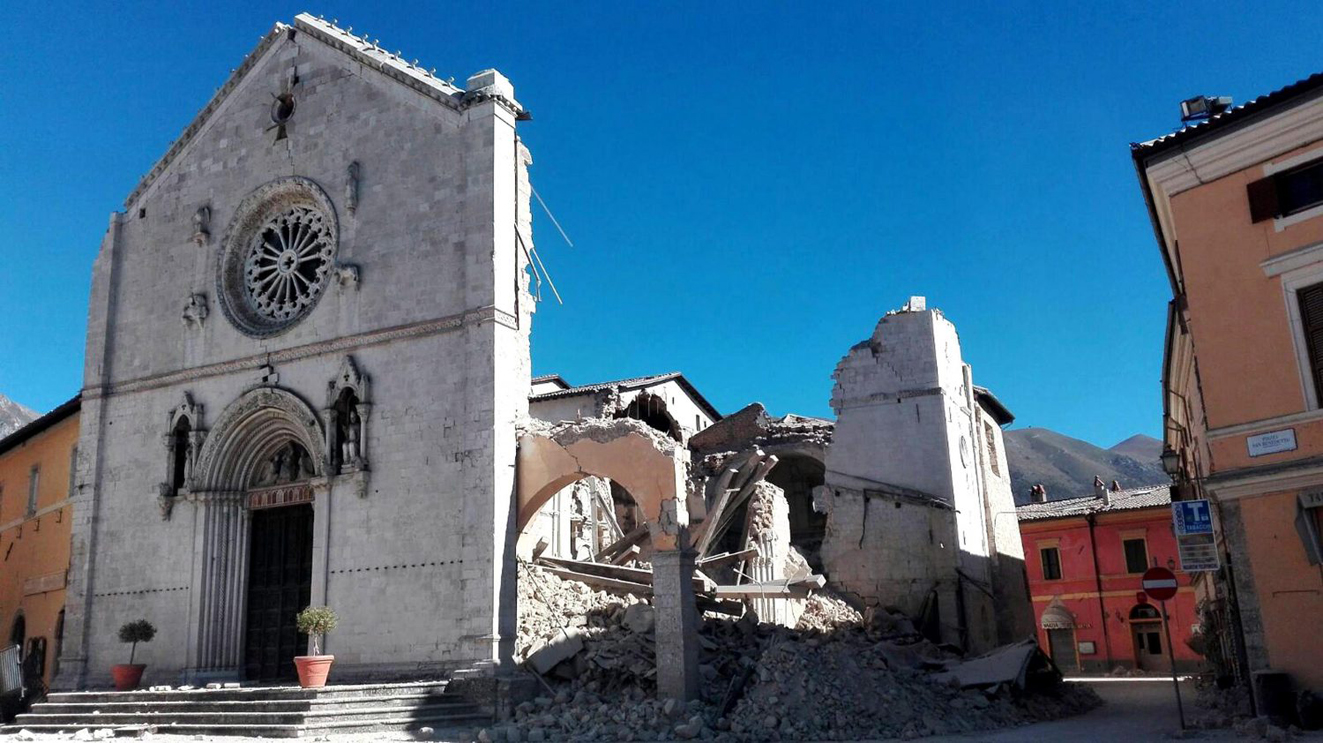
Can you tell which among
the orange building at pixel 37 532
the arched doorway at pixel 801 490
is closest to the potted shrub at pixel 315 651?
the orange building at pixel 37 532

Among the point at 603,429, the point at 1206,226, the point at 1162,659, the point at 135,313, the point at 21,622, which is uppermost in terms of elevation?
the point at 135,313

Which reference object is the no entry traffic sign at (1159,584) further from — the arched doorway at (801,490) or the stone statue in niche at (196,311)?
the stone statue in niche at (196,311)

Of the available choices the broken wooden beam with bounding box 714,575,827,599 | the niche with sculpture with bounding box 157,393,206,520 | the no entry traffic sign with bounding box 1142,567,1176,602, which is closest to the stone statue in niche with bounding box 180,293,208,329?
the niche with sculpture with bounding box 157,393,206,520

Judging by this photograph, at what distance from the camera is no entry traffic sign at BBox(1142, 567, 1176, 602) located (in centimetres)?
1316

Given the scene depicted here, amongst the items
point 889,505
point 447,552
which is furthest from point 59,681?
point 889,505

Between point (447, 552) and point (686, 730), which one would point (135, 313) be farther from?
point (686, 730)

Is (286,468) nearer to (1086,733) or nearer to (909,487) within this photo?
(909,487)

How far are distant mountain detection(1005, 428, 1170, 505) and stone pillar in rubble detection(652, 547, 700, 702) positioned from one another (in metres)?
96.6

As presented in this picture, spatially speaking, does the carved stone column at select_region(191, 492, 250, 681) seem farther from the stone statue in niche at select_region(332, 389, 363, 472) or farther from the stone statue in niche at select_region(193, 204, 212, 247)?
the stone statue in niche at select_region(193, 204, 212, 247)

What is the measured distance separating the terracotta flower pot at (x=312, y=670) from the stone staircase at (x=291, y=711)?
21cm

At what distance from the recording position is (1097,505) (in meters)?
38.7

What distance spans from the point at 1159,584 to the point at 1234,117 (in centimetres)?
587

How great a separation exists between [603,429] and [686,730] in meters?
5.58

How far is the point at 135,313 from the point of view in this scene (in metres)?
23.7
